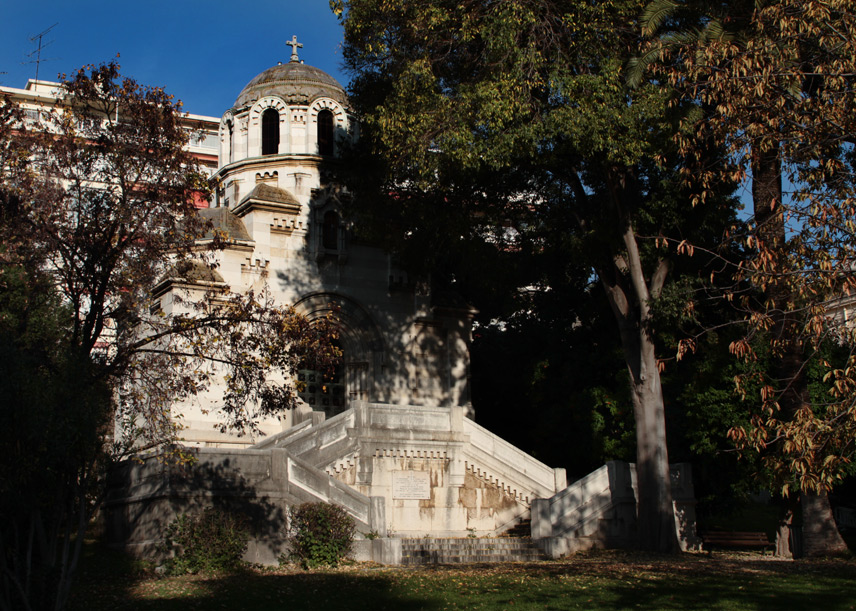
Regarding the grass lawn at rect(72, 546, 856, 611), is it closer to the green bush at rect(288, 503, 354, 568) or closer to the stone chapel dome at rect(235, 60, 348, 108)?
the green bush at rect(288, 503, 354, 568)

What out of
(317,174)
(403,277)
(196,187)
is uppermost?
(317,174)

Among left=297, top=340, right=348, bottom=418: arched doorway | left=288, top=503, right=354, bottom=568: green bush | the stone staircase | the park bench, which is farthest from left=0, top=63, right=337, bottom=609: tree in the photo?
the park bench

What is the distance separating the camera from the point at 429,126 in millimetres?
20938

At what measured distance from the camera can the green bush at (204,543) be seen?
17.0 metres

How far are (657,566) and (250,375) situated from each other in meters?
8.32

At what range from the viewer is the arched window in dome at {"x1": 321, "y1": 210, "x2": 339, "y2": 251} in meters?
27.9

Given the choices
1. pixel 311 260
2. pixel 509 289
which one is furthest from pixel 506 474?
pixel 311 260

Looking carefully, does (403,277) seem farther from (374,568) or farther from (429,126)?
(374,568)

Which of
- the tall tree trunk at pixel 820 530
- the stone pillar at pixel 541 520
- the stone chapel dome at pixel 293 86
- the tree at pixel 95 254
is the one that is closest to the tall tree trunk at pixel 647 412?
the stone pillar at pixel 541 520

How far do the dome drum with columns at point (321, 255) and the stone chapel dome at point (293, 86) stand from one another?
0.12 ft

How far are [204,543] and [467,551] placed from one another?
558cm

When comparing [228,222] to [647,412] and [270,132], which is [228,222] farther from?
[647,412]

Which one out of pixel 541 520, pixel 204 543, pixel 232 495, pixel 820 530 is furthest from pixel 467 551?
pixel 820 530

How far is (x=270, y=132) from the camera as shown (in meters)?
28.5
